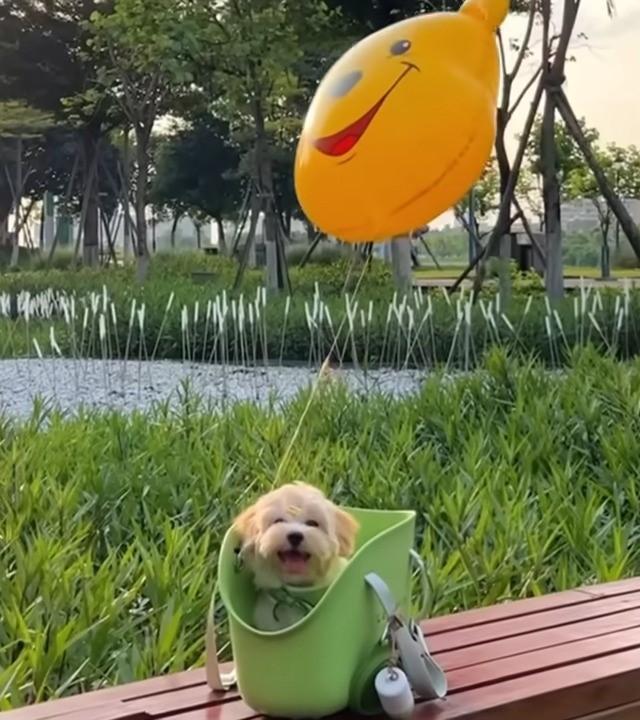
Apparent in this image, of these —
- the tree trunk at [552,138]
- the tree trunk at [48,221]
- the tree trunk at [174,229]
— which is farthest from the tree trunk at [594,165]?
the tree trunk at [174,229]

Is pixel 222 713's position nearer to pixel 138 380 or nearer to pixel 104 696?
pixel 104 696

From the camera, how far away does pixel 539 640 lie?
50.0 inches

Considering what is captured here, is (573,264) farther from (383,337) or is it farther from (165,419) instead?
(165,419)

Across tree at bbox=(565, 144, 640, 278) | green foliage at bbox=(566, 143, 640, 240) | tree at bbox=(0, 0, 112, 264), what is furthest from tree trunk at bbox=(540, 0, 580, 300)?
tree at bbox=(0, 0, 112, 264)

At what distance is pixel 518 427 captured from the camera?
2.85 m

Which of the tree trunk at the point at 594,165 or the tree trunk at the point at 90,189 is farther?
the tree trunk at the point at 90,189

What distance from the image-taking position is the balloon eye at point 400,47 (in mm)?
1502

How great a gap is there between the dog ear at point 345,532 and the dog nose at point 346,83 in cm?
68

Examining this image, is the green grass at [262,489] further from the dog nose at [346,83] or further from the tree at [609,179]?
the tree at [609,179]

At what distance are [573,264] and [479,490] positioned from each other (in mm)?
10118

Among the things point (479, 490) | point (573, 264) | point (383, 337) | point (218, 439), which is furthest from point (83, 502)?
point (573, 264)

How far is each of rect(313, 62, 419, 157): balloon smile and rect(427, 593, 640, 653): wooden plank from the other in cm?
66

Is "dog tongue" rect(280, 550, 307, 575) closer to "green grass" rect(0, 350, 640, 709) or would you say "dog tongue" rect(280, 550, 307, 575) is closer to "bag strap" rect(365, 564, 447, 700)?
"bag strap" rect(365, 564, 447, 700)

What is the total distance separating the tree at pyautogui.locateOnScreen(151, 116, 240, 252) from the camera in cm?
1473
